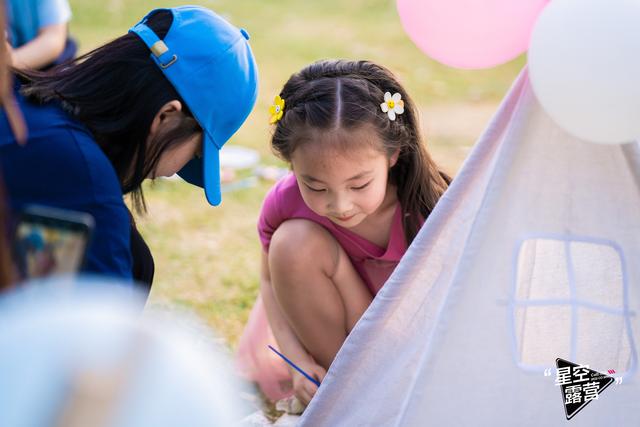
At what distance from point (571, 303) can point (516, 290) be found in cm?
11

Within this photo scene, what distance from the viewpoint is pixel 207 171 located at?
1.43 metres

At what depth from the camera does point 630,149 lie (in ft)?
3.90

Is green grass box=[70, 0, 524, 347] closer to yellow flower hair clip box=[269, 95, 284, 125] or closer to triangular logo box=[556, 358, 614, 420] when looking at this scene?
yellow flower hair clip box=[269, 95, 284, 125]

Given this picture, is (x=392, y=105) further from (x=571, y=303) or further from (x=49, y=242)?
(x=49, y=242)

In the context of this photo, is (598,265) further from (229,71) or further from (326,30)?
(326,30)

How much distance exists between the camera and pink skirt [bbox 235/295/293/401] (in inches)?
71.9

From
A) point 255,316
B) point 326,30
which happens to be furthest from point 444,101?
point 255,316

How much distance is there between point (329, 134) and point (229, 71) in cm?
25

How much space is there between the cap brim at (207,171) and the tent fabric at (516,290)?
38 cm

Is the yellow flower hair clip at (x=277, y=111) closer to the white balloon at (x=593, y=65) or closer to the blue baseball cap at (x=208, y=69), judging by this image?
the blue baseball cap at (x=208, y=69)

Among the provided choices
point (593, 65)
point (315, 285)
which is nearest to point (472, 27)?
point (593, 65)

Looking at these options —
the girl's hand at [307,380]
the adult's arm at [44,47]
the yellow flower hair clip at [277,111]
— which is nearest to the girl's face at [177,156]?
the yellow flower hair clip at [277,111]

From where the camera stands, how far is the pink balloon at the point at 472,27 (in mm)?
1216

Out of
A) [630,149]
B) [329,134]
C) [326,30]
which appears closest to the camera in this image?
[630,149]
